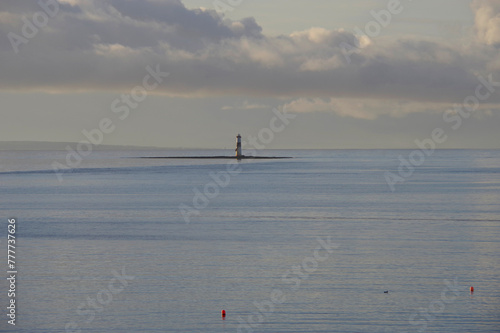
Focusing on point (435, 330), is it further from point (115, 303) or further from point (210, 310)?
point (115, 303)

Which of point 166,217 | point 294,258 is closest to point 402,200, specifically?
point 166,217

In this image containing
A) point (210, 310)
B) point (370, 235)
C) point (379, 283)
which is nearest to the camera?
point (210, 310)

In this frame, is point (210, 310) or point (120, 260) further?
point (120, 260)

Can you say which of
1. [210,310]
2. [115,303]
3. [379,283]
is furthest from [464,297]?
[115,303]

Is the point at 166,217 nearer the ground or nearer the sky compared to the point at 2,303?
nearer the sky

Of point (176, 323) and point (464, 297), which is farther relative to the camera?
point (464, 297)

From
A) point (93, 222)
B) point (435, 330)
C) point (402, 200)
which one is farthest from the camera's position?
point (402, 200)

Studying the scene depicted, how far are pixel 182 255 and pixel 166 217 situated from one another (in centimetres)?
2286

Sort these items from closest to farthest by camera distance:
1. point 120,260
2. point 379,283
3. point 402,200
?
point 379,283 → point 120,260 → point 402,200

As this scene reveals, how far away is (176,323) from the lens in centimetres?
2480

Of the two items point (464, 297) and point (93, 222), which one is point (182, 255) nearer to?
point (464, 297)

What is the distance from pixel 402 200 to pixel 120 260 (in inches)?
1927

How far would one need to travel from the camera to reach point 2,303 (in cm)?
2714

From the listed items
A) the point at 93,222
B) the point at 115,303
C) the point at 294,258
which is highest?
the point at 93,222
